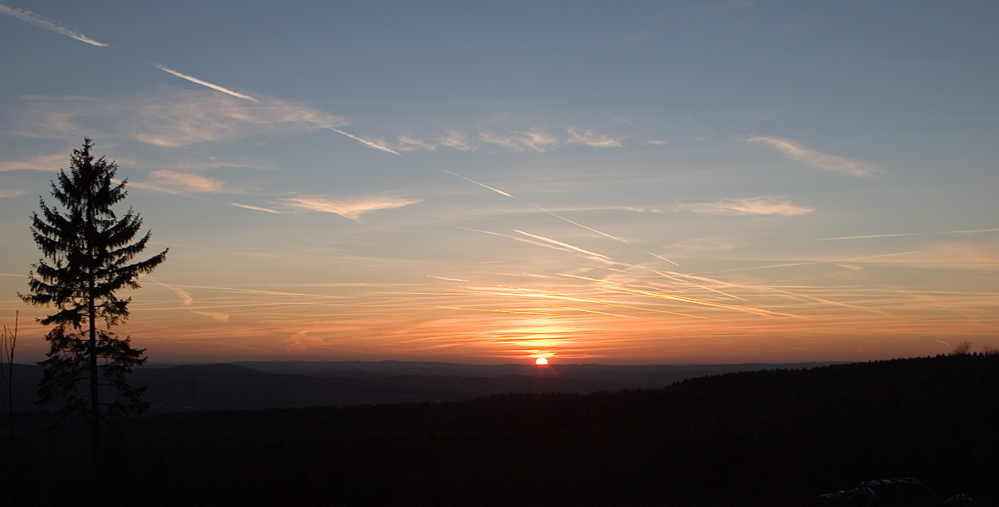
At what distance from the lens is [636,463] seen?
75.8ft

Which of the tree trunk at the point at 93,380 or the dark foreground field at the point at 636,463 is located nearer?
the dark foreground field at the point at 636,463

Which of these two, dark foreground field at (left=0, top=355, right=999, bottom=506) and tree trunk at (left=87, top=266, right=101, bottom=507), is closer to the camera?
dark foreground field at (left=0, top=355, right=999, bottom=506)

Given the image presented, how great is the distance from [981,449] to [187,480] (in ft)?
86.8

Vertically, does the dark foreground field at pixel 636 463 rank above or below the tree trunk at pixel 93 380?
below

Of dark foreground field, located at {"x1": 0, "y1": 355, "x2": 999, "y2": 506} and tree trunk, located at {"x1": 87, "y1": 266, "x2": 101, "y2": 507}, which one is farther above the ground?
tree trunk, located at {"x1": 87, "y1": 266, "x2": 101, "y2": 507}

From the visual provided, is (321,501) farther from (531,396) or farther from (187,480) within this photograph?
(531,396)

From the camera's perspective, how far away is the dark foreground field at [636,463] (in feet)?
66.4

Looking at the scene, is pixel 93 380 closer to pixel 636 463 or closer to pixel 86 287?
pixel 86 287

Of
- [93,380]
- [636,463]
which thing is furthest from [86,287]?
[636,463]

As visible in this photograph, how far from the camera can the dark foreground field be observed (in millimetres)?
20234

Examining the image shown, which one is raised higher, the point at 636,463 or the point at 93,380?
the point at 93,380

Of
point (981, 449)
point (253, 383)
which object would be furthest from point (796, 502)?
point (253, 383)

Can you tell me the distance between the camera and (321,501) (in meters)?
20.9

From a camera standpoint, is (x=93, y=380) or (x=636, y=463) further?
(x=93, y=380)
